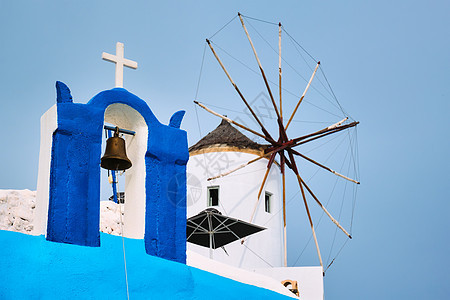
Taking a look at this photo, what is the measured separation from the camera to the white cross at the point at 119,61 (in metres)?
5.63

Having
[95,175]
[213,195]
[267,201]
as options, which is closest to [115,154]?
[95,175]

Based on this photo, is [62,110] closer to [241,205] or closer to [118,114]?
[118,114]

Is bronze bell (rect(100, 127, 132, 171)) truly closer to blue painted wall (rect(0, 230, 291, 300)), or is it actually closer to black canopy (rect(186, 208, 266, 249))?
blue painted wall (rect(0, 230, 291, 300))

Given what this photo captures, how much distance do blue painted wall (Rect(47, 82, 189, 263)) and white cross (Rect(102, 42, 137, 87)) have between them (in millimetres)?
310

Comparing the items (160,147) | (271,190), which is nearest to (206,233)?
(271,190)

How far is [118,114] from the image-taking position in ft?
18.2

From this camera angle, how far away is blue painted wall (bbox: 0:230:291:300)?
4355 mm

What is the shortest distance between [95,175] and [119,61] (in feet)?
4.12

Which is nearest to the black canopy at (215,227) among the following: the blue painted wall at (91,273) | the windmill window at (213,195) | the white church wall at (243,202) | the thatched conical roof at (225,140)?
the white church wall at (243,202)

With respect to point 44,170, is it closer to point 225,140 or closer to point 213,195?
point 213,195

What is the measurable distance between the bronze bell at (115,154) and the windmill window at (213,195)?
998cm

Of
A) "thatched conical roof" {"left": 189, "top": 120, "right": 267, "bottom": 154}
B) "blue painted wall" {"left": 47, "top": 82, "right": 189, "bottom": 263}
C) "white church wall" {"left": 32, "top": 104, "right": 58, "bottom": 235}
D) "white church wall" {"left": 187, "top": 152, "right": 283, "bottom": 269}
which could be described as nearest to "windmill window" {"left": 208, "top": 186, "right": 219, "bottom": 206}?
"white church wall" {"left": 187, "top": 152, "right": 283, "bottom": 269}

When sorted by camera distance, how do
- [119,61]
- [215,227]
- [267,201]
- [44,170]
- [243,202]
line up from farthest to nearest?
[267,201] < [243,202] < [215,227] < [119,61] < [44,170]

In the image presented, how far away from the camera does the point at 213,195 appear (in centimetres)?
1555
